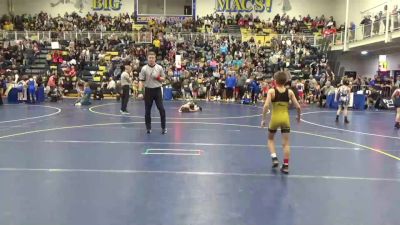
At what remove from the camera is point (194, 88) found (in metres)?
22.8

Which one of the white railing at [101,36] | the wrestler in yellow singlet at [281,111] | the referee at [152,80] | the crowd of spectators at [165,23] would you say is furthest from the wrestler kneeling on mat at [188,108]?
the crowd of spectators at [165,23]

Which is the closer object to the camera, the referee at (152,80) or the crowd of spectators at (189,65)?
the referee at (152,80)

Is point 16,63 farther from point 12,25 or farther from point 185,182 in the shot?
point 185,182

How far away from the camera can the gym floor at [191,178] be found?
4.44 meters

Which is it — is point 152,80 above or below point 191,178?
above

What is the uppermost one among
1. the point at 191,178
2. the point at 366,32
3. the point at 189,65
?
the point at 366,32

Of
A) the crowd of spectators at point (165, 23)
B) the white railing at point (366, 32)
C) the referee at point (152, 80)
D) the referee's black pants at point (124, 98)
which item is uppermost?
the crowd of spectators at point (165, 23)

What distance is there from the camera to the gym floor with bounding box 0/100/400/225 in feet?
14.6

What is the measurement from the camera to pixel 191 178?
19.3 feet

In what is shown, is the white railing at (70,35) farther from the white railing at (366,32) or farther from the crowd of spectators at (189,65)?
the white railing at (366,32)

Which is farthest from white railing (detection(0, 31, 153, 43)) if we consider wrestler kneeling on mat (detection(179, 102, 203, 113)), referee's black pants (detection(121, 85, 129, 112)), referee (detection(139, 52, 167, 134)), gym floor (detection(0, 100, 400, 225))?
referee (detection(139, 52, 167, 134))

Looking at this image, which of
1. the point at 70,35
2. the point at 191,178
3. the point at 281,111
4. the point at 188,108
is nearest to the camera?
the point at 191,178

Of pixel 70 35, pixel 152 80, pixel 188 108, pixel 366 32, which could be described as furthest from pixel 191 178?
pixel 70 35

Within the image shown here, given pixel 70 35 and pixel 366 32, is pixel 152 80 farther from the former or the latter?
pixel 70 35
